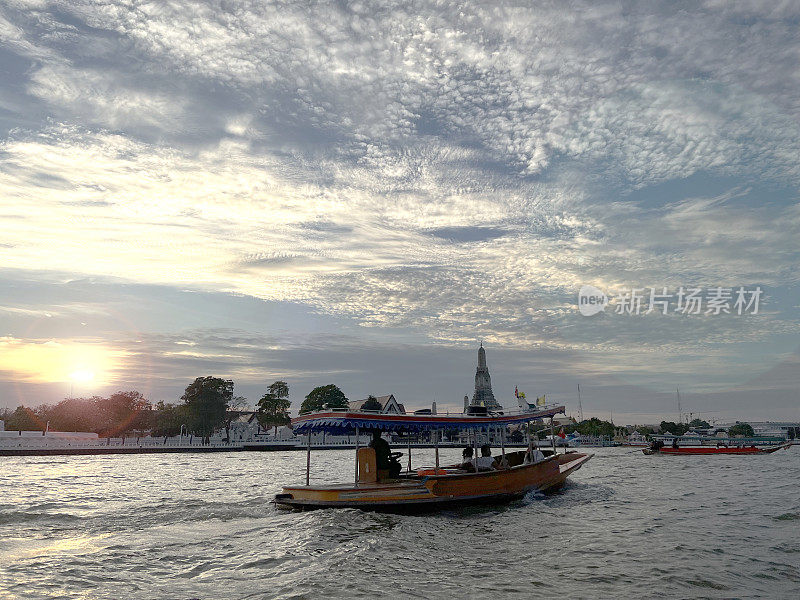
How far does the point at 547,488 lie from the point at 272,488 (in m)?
13.2

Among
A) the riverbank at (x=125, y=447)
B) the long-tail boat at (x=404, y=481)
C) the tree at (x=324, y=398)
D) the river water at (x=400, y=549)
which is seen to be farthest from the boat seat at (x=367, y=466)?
the tree at (x=324, y=398)

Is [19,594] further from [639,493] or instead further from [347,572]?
[639,493]

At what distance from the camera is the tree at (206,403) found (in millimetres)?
79938

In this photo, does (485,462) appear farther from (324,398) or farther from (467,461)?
(324,398)

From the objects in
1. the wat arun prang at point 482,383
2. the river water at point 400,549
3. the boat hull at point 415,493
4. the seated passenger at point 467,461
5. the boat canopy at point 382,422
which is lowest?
the river water at point 400,549

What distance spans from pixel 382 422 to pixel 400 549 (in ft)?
20.0

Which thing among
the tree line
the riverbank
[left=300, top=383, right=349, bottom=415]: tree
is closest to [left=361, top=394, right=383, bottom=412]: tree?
the riverbank

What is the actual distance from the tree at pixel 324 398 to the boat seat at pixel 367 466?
252 ft

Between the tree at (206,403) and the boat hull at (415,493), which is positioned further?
the tree at (206,403)

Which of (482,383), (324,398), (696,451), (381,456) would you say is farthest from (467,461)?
(482,383)

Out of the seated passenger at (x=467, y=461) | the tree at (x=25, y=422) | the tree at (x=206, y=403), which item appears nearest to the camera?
the seated passenger at (x=467, y=461)

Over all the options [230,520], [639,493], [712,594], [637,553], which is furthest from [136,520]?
[639,493]

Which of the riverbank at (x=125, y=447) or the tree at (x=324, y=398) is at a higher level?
the tree at (x=324, y=398)

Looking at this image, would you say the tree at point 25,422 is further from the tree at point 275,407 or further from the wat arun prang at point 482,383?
the wat arun prang at point 482,383
